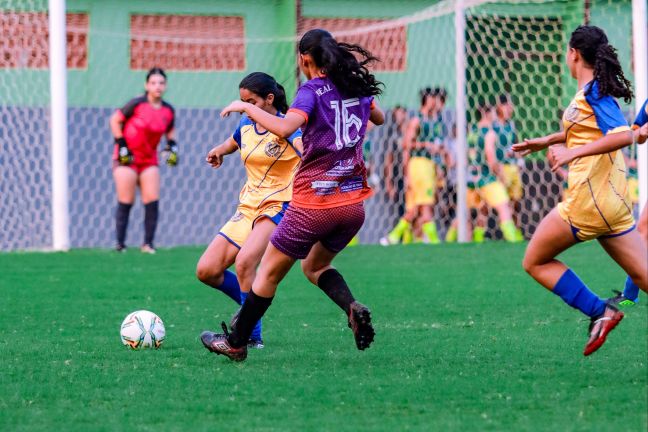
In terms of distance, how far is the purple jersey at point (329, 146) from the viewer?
18.6 ft

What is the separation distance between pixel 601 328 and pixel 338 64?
1803 mm

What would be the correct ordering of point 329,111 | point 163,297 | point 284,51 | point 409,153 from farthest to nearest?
point 284,51
point 409,153
point 163,297
point 329,111

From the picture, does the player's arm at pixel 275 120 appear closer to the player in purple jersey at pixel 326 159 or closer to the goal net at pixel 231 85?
the player in purple jersey at pixel 326 159

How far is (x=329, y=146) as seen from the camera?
5727 mm

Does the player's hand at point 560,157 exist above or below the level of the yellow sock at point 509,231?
above

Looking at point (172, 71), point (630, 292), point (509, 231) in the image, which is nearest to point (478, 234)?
point (509, 231)

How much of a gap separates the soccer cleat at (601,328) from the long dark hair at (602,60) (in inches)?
40.8

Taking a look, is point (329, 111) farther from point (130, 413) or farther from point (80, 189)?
point (80, 189)

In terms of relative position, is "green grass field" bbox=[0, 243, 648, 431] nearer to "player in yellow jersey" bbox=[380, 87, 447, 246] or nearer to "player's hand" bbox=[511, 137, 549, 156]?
"player's hand" bbox=[511, 137, 549, 156]

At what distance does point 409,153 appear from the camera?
Answer: 16.8 metres

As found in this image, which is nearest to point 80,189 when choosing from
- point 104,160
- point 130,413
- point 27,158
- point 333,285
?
point 104,160

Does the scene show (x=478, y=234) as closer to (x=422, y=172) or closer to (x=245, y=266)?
(x=422, y=172)

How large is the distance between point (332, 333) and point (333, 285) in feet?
4.05

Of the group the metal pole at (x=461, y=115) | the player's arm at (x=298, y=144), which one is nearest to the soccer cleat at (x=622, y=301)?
the player's arm at (x=298, y=144)
